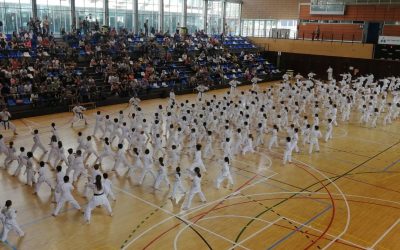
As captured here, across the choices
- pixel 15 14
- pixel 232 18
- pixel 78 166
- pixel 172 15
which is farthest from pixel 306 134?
pixel 232 18

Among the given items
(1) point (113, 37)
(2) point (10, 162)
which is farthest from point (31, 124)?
(1) point (113, 37)

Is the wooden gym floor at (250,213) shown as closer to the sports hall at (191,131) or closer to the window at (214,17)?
the sports hall at (191,131)

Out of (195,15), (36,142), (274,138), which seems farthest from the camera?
(195,15)

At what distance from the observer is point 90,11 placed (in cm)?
3128

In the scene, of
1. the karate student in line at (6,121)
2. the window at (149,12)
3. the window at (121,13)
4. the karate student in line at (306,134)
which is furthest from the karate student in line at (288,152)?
the window at (149,12)

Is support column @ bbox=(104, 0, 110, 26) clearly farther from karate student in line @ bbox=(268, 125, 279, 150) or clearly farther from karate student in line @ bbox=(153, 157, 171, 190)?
karate student in line @ bbox=(153, 157, 171, 190)

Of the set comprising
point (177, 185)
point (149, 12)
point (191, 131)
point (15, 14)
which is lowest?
point (177, 185)

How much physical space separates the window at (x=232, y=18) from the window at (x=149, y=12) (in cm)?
971

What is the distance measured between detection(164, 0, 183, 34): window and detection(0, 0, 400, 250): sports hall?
159 millimetres

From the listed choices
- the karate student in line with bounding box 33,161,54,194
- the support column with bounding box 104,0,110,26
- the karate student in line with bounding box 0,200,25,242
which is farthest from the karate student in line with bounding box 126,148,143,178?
the support column with bounding box 104,0,110,26

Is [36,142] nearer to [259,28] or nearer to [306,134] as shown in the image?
[306,134]

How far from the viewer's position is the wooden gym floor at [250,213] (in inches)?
352

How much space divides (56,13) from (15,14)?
298 centimetres

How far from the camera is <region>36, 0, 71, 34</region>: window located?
28.7m
